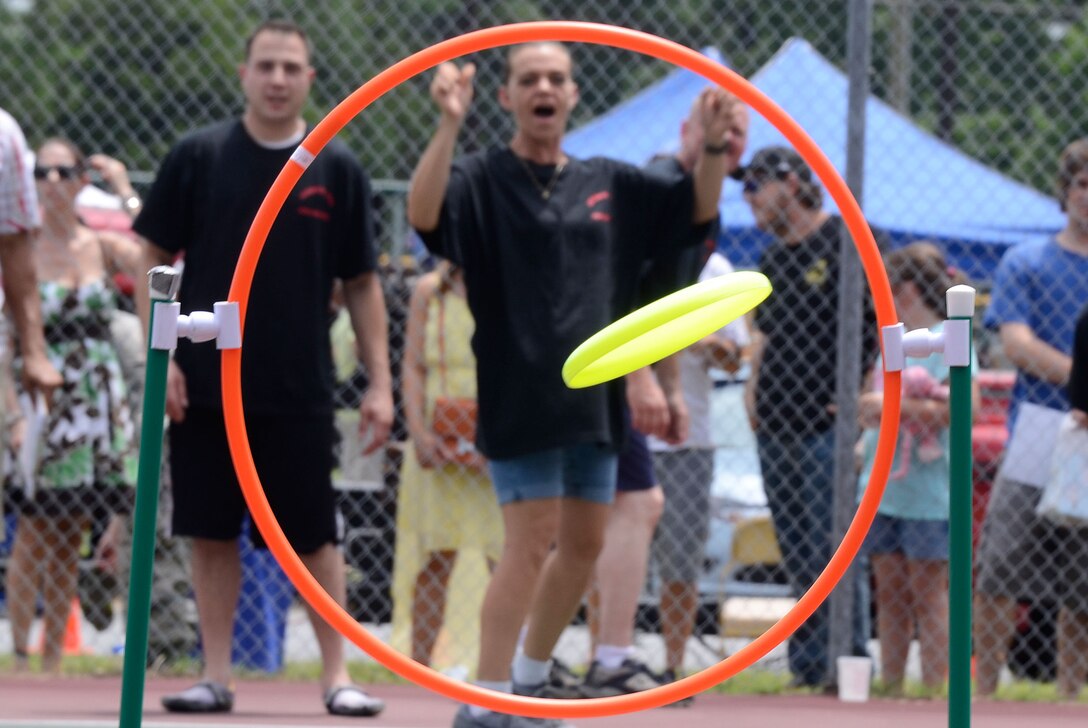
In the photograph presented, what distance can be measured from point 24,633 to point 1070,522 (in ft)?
13.0

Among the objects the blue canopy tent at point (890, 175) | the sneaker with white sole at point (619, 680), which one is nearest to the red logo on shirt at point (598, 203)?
the sneaker with white sole at point (619, 680)

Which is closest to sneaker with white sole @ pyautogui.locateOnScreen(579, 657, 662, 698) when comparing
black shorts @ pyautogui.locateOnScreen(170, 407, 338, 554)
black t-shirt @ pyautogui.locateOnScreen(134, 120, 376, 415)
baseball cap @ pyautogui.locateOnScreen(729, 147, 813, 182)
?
black shorts @ pyautogui.locateOnScreen(170, 407, 338, 554)

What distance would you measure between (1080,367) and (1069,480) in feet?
1.37

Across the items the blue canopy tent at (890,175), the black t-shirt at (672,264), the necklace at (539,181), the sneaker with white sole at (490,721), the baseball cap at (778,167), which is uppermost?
the blue canopy tent at (890,175)

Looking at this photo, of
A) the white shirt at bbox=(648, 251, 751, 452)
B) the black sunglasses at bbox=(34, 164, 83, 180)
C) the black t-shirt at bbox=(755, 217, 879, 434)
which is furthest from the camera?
the white shirt at bbox=(648, 251, 751, 452)

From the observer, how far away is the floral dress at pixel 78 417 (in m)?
6.41

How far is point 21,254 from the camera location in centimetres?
543

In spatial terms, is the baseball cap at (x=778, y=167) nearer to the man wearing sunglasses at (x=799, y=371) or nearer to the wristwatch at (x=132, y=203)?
the man wearing sunglasses at (x=799, y=371)

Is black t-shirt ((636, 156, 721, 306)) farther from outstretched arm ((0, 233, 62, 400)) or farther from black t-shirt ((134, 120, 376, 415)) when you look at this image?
outstretched arm ((0, 233, 62, 400))

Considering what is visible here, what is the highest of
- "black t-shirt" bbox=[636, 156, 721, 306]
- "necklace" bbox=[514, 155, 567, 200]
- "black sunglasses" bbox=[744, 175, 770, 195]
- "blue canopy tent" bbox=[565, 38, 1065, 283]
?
"blue canopy tent" bbox=[565, 38, 1065, 283]

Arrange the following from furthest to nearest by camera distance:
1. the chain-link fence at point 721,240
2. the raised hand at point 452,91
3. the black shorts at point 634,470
A: the chain-link fence at point 721,240, the black shorts at point 634,470, the raised hand at point 452,91

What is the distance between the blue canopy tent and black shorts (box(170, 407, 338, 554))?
4.70 metres

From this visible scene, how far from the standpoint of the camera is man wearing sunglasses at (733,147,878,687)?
6473 mm

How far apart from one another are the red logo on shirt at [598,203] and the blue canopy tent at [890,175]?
4.45m
